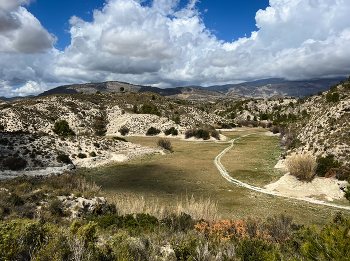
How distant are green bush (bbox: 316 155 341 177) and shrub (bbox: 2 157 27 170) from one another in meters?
29.1

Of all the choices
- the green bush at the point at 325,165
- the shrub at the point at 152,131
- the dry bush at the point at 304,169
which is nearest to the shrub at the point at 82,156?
the dry bush at the point at 304,169

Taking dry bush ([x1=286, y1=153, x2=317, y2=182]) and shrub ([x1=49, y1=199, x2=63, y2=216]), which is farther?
dry bush ([x1=286, y1=153, x2=317, y2=182])

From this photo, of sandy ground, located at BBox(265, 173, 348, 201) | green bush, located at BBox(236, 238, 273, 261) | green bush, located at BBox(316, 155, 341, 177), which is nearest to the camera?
green bush, located at BBox(236, 238, 273, 261)

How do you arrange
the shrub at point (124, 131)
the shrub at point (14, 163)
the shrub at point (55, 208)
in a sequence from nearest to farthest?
the shrub at point (55, 208) < the shrub at point (14, 163) < the shrub at point (124, 131)

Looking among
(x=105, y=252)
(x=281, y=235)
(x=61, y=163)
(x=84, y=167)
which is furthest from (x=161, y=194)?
(x=61, y=163)

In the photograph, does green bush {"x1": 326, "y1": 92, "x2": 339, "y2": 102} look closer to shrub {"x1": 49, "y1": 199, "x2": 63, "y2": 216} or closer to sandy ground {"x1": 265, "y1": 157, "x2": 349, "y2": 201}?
sandy ground {"x1": 265, "y1": 157, "x2": 349, "y2": 201}

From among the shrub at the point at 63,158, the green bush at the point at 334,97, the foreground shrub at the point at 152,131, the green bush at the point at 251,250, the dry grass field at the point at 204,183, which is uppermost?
the green bush at the point at 334,97

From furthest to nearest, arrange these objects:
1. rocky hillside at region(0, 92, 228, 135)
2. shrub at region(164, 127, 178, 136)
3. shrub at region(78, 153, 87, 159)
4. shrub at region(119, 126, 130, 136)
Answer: shrub at region(119, 126, 130, 136) → shrub at region(164, 127, 178, 136) → rocky hillside at region(0, 92, 228, 135) → shrub at region(78, 153, 87, 159)

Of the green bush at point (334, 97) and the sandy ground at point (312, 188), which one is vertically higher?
the green bush at point (334, 97)

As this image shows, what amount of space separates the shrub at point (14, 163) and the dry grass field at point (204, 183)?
6119mm

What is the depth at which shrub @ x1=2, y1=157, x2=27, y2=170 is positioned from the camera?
65.4ft

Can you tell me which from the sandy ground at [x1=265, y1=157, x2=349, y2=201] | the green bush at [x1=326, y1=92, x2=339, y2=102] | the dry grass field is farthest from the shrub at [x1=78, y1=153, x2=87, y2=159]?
the green bush at [x1=326, y1=92, x2=339, y2=102]

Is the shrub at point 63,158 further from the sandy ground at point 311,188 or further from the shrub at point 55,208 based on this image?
the sandy ground at point 311,188

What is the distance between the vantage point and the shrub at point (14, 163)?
19.9m
